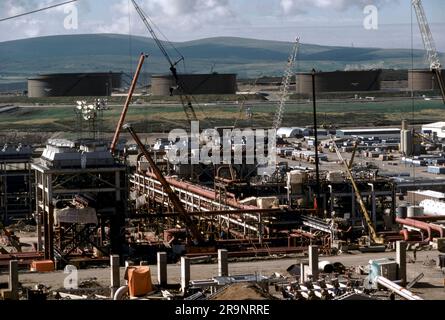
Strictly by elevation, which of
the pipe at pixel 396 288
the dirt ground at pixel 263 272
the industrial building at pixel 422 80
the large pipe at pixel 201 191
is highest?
the industrial building at pixel 422 80

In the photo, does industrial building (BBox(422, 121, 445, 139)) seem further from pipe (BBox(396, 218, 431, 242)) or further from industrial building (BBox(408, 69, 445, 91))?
pipe (BBox(396, 218, 431, 242))

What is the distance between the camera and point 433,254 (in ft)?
68.3

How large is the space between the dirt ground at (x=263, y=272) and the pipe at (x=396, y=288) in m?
0.55

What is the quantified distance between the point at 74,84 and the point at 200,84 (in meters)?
14.2

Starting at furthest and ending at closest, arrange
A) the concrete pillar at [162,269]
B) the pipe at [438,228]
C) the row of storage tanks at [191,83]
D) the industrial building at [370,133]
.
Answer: the row of storage tanks at [191,83]
the industrial building at [370,133]
the pipe at [438,228]
the concrete pillar at [162,269]

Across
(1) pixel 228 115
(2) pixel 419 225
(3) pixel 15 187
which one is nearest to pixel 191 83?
(1) pixel 228 115

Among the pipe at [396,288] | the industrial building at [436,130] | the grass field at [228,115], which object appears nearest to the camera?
the pipe at [396,288]

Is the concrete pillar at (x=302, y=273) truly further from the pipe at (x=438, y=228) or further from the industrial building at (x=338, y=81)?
the industrial building at (x=338, y=81)

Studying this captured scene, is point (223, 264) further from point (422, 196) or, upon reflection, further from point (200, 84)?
point (200, 84)

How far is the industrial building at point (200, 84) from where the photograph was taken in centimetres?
11238

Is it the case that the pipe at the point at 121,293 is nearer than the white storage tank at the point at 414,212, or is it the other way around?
the pipe at the point at 121,293

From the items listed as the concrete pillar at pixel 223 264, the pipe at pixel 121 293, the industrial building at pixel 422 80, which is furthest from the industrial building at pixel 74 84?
the pipe at pixel 121 293

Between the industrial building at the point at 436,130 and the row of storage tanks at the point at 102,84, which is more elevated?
the row of storage tanks at the point at 102,84
